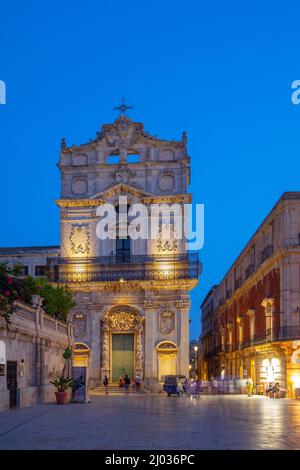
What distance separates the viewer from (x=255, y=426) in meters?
19.0

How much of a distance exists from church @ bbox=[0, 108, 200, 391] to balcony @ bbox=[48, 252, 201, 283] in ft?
0.26

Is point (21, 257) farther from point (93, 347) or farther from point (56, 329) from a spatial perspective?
point (56, 329)

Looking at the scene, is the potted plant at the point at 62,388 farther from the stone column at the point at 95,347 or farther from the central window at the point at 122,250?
the central window at the point at 122,250

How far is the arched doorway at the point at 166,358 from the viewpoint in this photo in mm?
54250

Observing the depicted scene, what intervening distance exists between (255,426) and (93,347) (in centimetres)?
3733

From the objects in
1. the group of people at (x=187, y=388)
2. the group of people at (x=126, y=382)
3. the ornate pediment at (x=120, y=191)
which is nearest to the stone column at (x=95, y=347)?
the group of people at (x=126, y=382)

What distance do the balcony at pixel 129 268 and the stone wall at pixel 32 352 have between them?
17305 mm

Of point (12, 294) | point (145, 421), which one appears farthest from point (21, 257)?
point (145, 421)

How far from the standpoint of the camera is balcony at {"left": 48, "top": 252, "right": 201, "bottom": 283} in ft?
180

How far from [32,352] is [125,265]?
25.0 meters

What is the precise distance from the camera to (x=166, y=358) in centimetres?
A: 5462

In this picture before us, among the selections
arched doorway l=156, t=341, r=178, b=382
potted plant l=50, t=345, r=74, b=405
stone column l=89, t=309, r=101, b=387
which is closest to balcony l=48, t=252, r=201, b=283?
stone column l=89, t=309, r=101, b=387

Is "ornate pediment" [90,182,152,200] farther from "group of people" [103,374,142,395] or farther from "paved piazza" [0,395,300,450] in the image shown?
"paved piazza" [0,395,300,450]

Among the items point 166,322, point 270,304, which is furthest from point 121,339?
point 270,304
